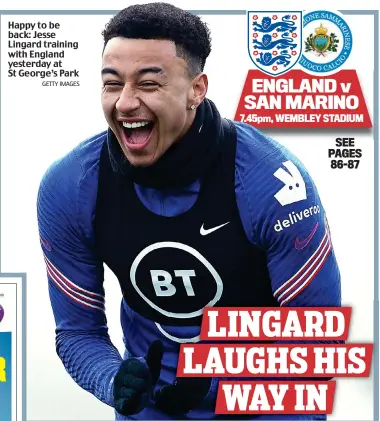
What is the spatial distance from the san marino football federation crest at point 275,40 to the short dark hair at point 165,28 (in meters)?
0.49

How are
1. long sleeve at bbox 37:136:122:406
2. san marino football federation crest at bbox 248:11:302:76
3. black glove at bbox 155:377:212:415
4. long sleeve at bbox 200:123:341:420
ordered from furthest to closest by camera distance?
san marino football federation crest at bbox 248:11:302:76 → black glove at bbox 155:377:212:415 → long sleeve at bbox 37:136:122:406 → long sleeve at bbox 200:123:341:420

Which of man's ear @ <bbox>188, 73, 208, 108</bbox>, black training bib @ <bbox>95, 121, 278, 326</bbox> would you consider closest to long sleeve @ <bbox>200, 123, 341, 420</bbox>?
black training bib @ <bbox>95, 121, 278, 326</bbox>

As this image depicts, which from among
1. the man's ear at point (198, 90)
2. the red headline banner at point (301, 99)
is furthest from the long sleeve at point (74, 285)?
the red headline banner at point (301, 99)

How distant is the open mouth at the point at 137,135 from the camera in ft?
10.2

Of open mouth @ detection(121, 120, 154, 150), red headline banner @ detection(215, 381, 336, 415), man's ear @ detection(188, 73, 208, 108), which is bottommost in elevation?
red headline banner @ detection(215, 381, 336, 415)

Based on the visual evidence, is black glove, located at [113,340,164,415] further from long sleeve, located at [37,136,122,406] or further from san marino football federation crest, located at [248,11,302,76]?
san marino football federation crest, located at [248,11,302,76]

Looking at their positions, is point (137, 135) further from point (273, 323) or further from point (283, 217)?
point (273, 323)

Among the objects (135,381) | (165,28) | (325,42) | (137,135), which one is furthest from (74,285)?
(325,42)

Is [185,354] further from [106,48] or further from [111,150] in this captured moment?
[106,48]

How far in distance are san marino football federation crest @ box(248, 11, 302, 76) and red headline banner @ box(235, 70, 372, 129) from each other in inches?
1.3

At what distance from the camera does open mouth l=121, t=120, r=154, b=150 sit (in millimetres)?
3111

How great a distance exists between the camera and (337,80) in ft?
11.9

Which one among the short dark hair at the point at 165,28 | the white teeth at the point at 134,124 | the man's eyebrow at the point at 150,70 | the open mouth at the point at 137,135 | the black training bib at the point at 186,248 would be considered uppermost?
the short dark hair at the point at 165,28

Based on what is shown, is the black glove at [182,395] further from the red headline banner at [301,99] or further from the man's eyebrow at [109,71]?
the man's eyebrow at [109,71]
